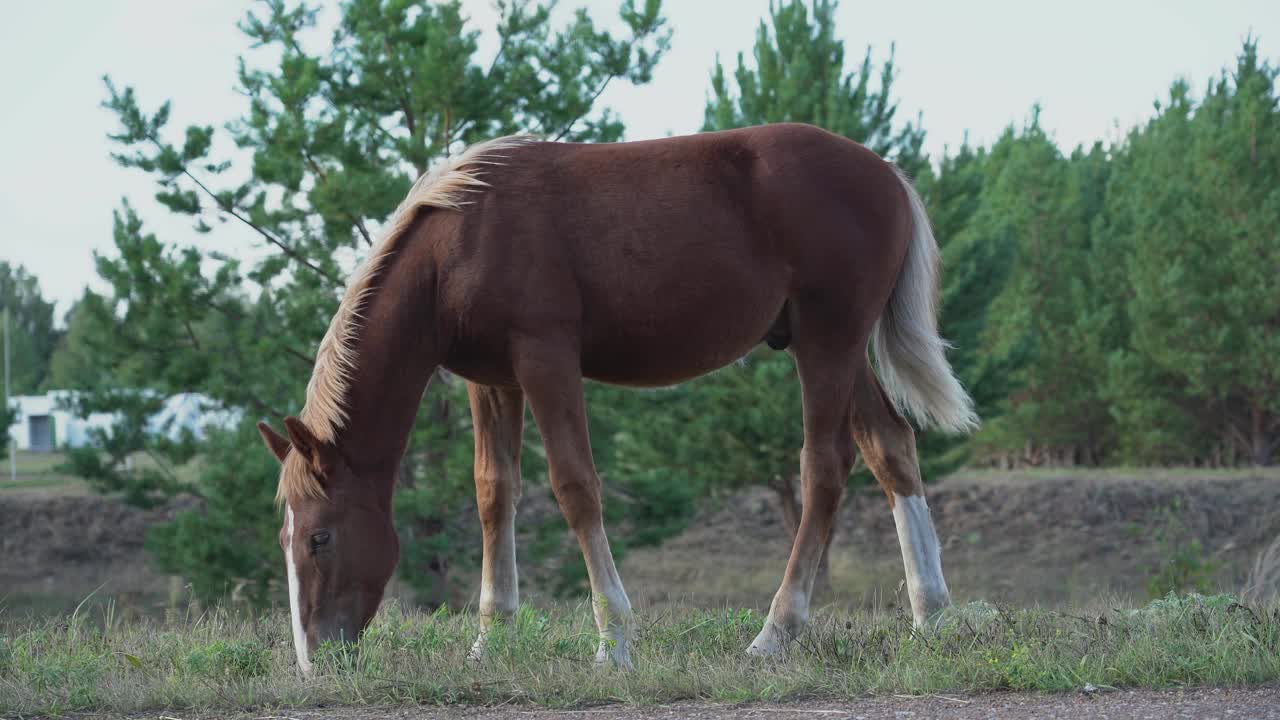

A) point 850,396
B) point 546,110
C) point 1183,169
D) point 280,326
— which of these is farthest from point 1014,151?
point 850,396

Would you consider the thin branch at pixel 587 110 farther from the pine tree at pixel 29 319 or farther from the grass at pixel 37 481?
the pine tree at pixel 29 319

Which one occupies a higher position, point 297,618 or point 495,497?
point 495,497

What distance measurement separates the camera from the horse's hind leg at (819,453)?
15.3 feet

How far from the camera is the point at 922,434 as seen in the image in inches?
627

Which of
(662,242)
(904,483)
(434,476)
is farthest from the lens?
(434,476)

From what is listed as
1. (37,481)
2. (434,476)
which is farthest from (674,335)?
(37,481)

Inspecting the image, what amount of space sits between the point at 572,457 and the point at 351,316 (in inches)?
40.2

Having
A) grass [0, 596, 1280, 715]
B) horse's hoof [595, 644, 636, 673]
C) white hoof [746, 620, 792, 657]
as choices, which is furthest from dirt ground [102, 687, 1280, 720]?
white hoof [746, 620, 792, 657]

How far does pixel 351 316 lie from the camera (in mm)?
4492

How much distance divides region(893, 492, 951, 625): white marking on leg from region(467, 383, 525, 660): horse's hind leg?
1655 millimetres

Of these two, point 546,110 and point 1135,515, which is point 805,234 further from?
point 1135,515

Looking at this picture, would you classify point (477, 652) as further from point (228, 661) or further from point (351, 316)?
point (351, 316)

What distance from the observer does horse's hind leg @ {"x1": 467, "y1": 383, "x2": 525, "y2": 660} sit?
4.95 meters

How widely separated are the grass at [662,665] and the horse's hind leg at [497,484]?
0.23 meters
